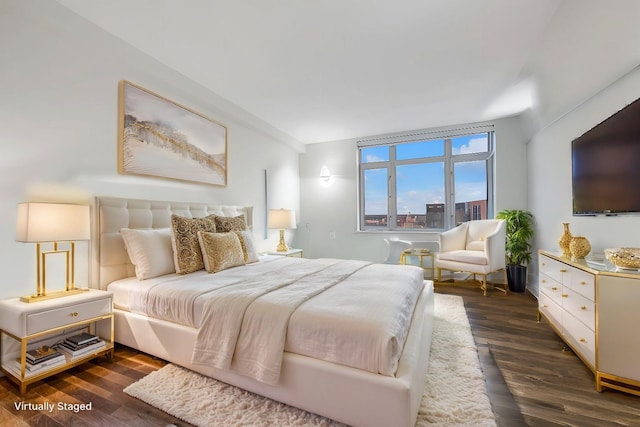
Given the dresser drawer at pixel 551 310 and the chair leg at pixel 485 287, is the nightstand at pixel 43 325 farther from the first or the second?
the chair leg at pixel 485 287

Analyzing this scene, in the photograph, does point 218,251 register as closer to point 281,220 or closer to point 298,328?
point 298,328

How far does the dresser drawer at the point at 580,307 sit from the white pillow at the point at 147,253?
305cm

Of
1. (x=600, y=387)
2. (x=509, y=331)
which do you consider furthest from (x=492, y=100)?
(x=600, y=387)

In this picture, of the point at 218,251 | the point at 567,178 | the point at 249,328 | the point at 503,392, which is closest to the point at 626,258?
the point at 503,392

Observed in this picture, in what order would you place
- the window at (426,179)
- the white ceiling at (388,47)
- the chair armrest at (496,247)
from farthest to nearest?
the window at (426,179) < the chair armrest at (496,247) < the white ceiling at (388,47)

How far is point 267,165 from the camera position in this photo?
4469mm

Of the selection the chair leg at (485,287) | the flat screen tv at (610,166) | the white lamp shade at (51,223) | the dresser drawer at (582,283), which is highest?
the flat screen tv at (610,166)

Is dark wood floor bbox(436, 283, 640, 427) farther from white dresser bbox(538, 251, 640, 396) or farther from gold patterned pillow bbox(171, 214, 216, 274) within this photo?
gold patterned pillow bbox(171, 214, 216, 274)

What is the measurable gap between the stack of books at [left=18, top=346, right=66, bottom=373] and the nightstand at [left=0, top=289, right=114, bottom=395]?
0.06ft

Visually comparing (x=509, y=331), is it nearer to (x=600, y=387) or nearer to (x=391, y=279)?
(x=600, y=387)

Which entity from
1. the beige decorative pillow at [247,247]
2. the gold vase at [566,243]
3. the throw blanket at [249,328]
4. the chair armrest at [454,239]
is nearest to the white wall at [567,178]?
the gold vase at [566,243]

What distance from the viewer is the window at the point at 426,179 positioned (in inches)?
178

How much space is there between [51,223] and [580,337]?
3.56 metres

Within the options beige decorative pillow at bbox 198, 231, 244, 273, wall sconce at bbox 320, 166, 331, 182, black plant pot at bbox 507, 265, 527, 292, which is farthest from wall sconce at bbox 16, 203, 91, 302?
black plant pot at bbox 507, 265, 527, 292
